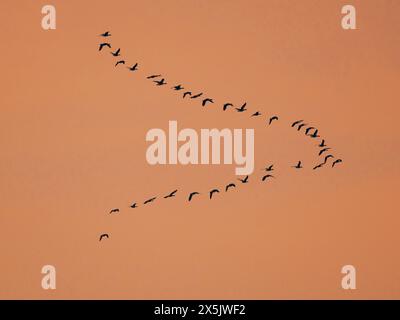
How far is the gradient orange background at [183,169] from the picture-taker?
5.21 metres

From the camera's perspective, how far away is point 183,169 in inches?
208

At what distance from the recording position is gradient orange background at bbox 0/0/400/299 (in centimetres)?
521

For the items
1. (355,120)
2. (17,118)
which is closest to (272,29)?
(355,120)

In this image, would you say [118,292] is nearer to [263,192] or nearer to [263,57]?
[263,192]

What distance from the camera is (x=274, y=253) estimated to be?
5.25 metres

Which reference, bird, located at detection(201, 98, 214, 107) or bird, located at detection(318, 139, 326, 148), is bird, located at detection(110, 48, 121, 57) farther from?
bird, located at detection(318, 139, 326, 148)

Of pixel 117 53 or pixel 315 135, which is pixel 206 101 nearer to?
pixel 117 53

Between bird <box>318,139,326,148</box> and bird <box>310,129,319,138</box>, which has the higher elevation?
bird <box>310,129,319,138</box>

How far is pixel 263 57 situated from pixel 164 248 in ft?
5.43

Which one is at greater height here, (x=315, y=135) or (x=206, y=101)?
(x=206, y=101)

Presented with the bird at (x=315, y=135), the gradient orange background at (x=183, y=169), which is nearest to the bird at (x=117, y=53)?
the gradient orange background at (x=183, y=169)

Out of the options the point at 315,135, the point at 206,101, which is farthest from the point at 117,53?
the point at 315,135

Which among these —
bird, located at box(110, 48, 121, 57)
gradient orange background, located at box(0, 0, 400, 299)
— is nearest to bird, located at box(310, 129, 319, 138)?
gradient orange background, located at box(0, 0, 400, 299)

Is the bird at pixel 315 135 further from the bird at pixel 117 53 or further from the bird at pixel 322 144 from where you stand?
the bird at pixel 117 53
